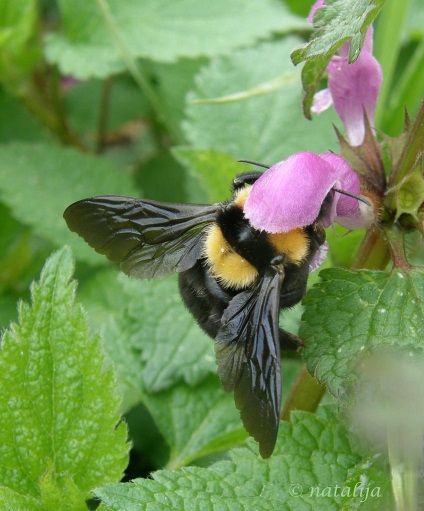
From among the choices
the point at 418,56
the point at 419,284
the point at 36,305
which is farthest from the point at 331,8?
the point at 418,56

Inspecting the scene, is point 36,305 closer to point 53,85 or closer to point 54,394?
point 54,394

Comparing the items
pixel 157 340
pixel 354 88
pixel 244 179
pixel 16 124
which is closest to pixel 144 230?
pixel 244 179

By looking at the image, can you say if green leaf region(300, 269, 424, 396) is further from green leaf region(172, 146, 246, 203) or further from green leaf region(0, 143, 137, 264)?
green leaf region(0, 143, 137, 264)

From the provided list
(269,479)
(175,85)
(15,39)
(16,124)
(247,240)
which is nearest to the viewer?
(247,240)

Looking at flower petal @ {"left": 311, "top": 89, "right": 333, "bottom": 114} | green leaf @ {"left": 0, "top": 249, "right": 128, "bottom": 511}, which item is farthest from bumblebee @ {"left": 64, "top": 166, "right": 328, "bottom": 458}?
flower petal @ {"left": 311, "top": 89, "right": 333, "bottom": 114}

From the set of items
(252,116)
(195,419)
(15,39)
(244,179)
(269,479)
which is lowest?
(195,419)

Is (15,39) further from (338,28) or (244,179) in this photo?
(338,28)

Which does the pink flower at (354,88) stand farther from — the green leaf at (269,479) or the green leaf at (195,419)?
the green leaf at (195,419)
